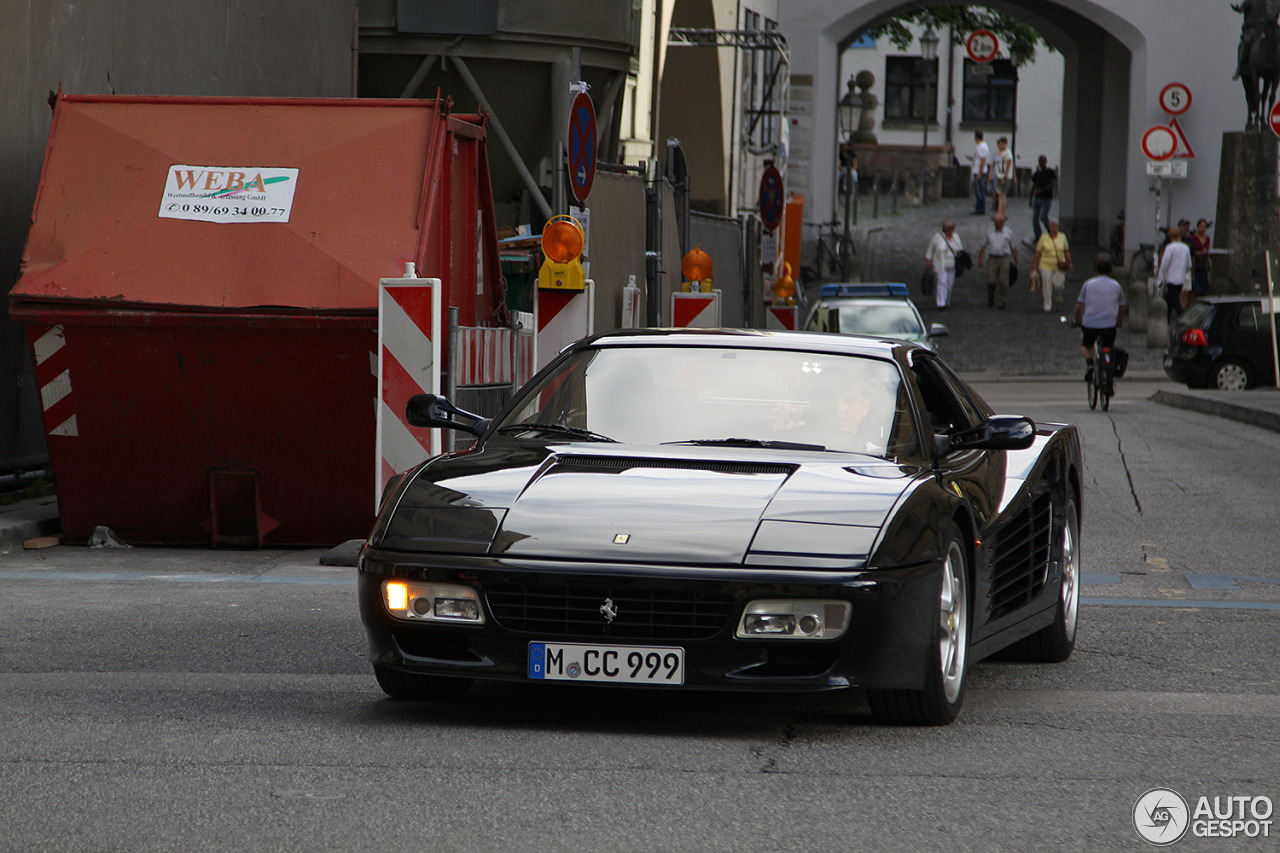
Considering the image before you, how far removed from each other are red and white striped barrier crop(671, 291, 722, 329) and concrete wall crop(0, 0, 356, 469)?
4.18 meters

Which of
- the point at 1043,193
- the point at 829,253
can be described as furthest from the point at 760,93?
the point at 1043,193

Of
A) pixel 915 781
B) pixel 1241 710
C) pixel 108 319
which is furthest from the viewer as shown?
pixel 108 319

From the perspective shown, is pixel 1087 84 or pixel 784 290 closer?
pixel 784 290

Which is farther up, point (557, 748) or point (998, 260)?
point (998, 260)

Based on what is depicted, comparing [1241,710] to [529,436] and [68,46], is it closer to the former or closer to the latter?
[529,436]

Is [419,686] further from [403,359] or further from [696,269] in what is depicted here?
[696,269]

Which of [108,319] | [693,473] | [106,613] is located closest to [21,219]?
[108,319]

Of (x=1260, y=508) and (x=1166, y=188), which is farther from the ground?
(x=1166, y=188)

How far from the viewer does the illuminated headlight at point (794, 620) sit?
5.05 metres

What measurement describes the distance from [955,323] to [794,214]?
15.8ft

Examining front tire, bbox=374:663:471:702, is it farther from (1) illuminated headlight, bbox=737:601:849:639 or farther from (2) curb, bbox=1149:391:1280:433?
(2) curb, bbox=1149:391:1280:433

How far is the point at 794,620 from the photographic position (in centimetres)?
507

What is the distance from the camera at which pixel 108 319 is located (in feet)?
32.3

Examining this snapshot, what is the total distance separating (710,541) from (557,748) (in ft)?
2.35
